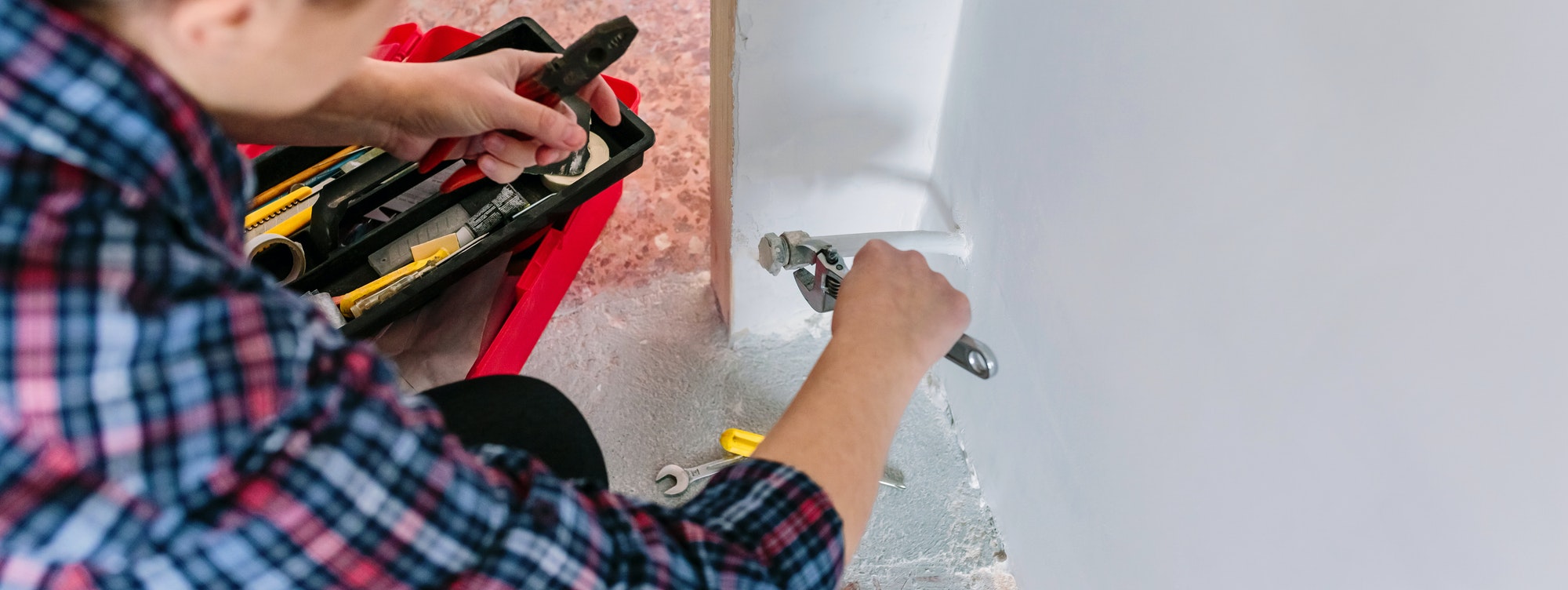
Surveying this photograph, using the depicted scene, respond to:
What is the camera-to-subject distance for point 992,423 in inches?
38.8

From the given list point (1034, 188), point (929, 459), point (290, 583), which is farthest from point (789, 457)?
point (929, 459)

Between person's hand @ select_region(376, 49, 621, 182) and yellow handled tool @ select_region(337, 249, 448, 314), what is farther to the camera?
yellow handled tool @ select_region(337, 249, 448, 314)

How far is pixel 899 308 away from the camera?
23.9 inches

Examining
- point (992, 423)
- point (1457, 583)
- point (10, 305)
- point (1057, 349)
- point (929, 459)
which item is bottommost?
point (929, 459)

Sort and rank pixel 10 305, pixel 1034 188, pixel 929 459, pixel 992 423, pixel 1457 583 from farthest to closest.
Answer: pixel 929 459 → pixel 992 423 → pixel 1034 188 → pixel 1457 583 → pixel 10 305

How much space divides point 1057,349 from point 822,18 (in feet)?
1.03

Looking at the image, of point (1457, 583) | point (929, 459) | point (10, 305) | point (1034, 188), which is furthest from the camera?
→ point (929, 459)

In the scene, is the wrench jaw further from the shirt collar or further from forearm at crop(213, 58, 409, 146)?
the shirt collar

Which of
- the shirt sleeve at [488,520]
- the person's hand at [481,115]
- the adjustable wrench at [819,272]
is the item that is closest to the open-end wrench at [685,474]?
the adjustable wrench at [819,272]

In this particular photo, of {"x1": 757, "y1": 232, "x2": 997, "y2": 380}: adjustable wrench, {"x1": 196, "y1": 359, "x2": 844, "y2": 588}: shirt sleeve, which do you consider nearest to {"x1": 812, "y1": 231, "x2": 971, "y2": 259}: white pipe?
{"x1": 757, "y1": 232, "x2": 997, "y2": 380}: adjustable wrench

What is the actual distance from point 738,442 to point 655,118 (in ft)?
1.65

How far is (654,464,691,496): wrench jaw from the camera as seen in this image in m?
1.05

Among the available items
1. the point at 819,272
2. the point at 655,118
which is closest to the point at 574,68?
the point at 819,272

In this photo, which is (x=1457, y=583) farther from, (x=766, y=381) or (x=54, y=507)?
(x=766, y=381)
